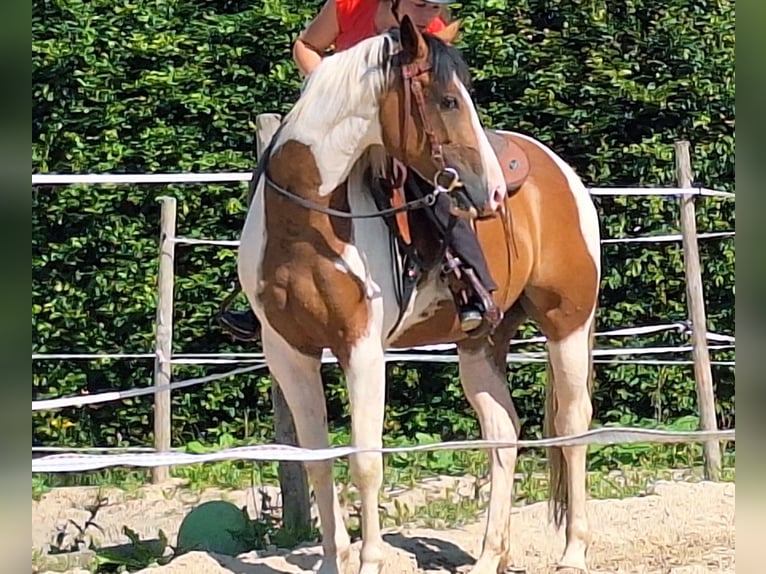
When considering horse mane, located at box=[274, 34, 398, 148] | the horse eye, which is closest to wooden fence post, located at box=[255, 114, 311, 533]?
horse mane, located at box=[274, 34, 398, 148]

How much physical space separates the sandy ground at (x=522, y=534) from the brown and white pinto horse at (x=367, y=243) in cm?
48

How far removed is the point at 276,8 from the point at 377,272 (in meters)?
2.27

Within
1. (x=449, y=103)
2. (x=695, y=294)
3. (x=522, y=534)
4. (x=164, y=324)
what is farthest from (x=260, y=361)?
(x=449, y=103)

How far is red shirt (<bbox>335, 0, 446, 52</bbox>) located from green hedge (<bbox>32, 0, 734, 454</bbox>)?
5.62ft

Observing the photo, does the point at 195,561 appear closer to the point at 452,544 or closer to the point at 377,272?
the point at 452,544

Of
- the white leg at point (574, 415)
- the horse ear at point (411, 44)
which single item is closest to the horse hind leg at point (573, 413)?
the white leg at point (574, 415)

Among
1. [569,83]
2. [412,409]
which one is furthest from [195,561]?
[569,83]

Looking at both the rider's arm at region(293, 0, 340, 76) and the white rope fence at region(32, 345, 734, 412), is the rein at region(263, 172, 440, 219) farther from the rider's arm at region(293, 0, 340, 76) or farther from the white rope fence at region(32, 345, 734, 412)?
the white rope fence at region(32, 345, 734, 412)

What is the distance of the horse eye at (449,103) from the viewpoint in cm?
321

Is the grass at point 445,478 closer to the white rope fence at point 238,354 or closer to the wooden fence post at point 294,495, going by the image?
the wooden fence post at point 294,495

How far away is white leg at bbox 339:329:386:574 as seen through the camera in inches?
133

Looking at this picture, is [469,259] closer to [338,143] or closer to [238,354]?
[338,143]
